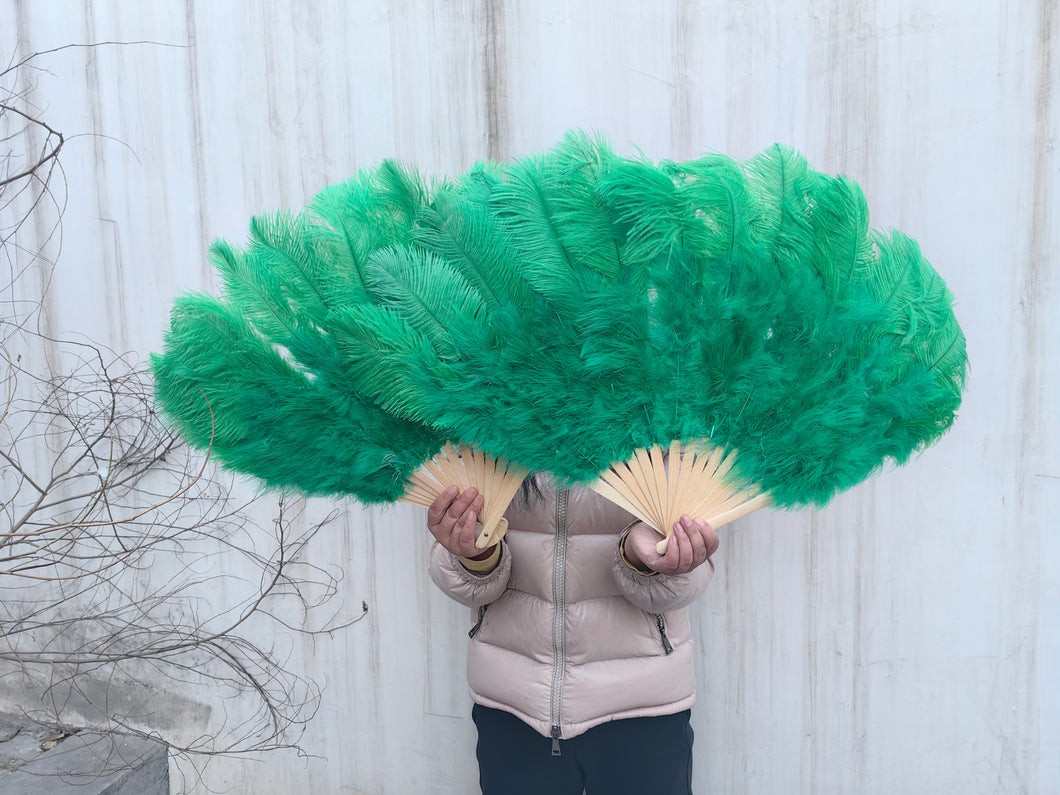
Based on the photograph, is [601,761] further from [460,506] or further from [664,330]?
[664,330]

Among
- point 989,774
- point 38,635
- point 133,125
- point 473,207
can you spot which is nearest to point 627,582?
point 473,207

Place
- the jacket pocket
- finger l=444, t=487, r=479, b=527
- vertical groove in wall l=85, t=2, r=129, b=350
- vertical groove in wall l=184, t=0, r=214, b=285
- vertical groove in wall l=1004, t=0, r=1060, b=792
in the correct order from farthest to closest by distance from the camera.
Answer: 1. vertical groove in wall l=85, t=2, r=129, b=350
2. vertical groove in wall l=184, t=0, r=214, b=285
3. vertical groove in wall l=1004, t=0, r=1060, b=792
4. the jacket pocket
5. finger l=444, t=487, r=479, b=527

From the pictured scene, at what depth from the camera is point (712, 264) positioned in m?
1.14

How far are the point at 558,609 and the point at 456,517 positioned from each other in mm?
314

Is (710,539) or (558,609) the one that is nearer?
(710,539)

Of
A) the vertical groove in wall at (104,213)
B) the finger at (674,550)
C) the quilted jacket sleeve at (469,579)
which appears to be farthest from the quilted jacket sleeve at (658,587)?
the vertical groove in wall at (104,213)

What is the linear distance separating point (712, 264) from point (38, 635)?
8.93ft

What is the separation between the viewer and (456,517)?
126 cm

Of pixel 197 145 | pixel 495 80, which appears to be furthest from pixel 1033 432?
pixel 197 145

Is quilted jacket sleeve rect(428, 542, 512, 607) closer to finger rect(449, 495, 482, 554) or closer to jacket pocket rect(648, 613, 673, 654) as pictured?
finger rect(449, 495, 482, 554)

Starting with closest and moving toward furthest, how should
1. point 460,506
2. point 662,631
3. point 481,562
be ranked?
1. point 460,506
2. point 481,562
3. point 662,631

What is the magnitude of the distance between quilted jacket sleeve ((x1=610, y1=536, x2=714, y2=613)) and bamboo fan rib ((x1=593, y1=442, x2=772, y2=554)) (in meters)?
0.12

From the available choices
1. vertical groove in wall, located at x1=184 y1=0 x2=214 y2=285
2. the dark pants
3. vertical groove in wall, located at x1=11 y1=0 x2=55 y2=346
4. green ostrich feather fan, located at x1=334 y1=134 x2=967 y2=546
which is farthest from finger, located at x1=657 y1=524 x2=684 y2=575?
vertical groove in wall, located at x1=11 y1=0 x2=55 y2=346

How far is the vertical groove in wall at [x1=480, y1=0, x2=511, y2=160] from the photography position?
1.84m
